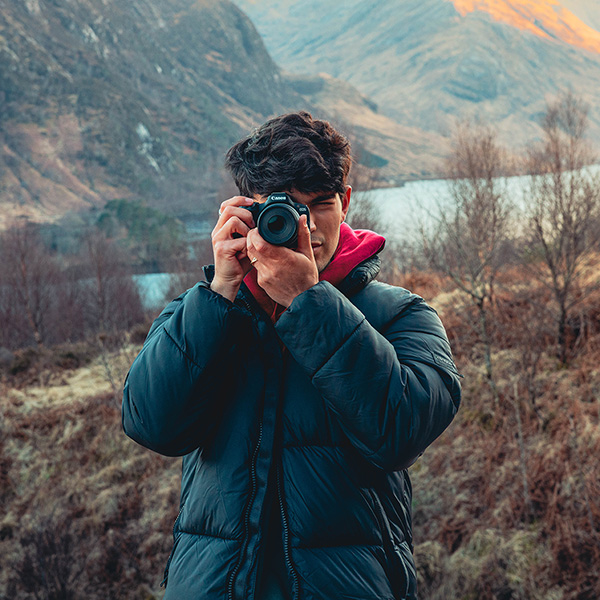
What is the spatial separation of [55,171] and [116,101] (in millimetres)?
18442

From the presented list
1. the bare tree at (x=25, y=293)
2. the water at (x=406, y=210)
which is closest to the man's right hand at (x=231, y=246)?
the water at (x=406, y=210)

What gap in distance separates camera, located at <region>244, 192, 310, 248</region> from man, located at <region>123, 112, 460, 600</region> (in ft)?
0.08

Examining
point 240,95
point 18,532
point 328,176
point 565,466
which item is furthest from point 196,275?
point 240,95

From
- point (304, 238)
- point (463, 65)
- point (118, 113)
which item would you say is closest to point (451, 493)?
point (304, 238)

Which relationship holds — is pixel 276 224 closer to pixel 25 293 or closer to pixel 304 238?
pixel 304 238

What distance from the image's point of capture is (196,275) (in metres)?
32.2

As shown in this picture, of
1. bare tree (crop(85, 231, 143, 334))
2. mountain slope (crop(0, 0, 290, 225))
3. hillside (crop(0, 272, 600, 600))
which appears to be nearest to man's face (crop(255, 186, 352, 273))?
hillside (crop(0, 272, 600, 600))

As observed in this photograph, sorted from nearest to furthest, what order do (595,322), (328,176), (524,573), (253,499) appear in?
(253,499)
(328,176)
(524,573)
(595,322)

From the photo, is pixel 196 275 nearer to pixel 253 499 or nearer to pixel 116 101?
pixel 253 499

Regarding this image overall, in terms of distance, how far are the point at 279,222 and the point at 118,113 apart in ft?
266

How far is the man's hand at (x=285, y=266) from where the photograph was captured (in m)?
1.20

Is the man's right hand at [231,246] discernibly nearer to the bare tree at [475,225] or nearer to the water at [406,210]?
the bare tree at [475,225]

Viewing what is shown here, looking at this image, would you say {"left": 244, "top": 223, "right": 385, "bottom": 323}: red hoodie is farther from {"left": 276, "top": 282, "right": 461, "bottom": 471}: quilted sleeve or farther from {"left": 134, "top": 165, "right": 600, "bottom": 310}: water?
{"left": 134, "top": 165, "right": 600, "bottom": 310}: water

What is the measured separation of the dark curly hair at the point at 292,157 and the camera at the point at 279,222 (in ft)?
0.36
